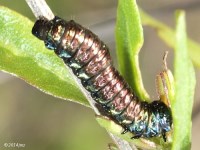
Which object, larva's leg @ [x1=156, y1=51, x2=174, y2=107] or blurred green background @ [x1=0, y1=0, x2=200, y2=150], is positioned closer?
larva's leg @ [x1=156, y1=51, x2=174, y2=107]

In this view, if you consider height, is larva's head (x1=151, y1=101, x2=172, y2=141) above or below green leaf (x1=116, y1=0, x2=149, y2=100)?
below

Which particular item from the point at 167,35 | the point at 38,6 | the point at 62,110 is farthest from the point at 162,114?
the point at 62,110

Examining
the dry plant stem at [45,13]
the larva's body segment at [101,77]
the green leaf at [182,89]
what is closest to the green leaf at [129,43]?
the larva's body segment at [101,77]

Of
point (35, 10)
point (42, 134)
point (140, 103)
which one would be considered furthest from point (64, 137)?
point (35, 10)

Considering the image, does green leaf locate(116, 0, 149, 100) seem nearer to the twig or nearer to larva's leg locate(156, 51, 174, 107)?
larva's leg locate(156, 51, 174, 107)

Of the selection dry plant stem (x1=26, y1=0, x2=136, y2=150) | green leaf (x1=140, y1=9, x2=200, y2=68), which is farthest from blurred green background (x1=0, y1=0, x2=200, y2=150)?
dry plant stem (x1=26, y1=0, x2=136, y2=150)

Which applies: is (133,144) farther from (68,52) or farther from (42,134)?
(42,134)

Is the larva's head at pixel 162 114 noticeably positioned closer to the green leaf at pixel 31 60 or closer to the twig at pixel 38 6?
the green leaf at pixel 31 60
